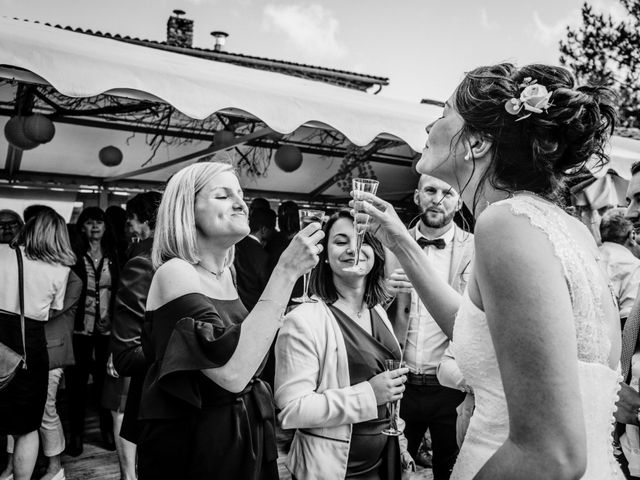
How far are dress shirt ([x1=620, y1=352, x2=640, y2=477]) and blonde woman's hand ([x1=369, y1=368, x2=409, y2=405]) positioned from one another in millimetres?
1002

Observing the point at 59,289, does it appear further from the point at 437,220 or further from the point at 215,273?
the point at 437,220

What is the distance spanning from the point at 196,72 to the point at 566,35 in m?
22.7

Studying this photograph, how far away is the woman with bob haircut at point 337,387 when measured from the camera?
2242 millimetres

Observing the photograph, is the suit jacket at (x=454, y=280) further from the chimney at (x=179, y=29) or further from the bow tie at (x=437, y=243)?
the chimney at (x=179, y=29)

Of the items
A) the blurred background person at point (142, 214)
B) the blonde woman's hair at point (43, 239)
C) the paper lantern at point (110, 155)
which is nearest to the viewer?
the blonde woman's hair at point (43, 239)

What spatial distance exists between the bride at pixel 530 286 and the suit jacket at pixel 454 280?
6.24 ft

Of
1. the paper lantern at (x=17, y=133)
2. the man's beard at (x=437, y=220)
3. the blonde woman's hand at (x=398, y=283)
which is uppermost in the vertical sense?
the paper lantern at (x=17, y=133)

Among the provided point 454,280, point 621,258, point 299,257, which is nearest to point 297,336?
point 299,257

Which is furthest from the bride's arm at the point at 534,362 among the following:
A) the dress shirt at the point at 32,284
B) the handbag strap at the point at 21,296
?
the dress shirt at the point at 32,284

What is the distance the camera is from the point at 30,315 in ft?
12.3

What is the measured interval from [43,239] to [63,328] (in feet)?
2.56

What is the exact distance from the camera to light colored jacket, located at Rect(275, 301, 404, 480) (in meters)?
2.23

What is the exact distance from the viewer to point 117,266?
479cm

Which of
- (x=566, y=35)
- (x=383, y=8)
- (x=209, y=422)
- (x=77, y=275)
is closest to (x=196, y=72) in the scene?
(x=77, y=275)
